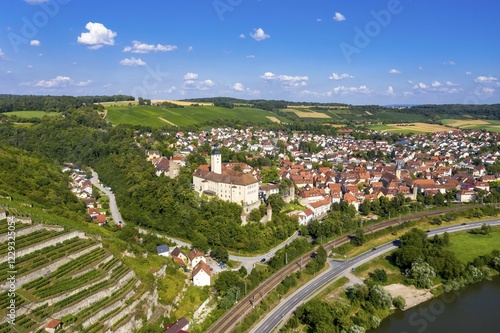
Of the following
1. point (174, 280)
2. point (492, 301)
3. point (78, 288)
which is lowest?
point (492, 301)

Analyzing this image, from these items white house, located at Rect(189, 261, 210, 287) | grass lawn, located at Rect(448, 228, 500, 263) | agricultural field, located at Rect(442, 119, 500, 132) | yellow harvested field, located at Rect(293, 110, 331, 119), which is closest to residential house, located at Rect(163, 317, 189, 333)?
white house, located at Rect(189, 261, 210, 287)

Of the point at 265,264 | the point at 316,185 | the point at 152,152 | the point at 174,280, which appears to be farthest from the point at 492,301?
the point at 152,152

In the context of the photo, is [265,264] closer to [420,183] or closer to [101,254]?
[101,254]

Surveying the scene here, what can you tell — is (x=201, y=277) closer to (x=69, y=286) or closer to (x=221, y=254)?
(x=221, y=254)

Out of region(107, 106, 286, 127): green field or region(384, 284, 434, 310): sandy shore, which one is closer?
region(384, 284, 434, 310): sandy shore

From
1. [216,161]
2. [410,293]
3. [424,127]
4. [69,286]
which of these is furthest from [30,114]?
[424,127]

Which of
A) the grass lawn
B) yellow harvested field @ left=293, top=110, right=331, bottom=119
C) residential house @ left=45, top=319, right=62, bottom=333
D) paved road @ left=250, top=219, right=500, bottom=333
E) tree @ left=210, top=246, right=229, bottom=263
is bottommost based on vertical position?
paved road @ left=250, top=219, right=500, bottom=333

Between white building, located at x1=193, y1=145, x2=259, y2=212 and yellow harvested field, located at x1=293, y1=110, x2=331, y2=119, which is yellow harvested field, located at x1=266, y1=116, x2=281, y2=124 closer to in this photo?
yellow harvested field, located at x1=293, y1=110, x2=331, y2=119
